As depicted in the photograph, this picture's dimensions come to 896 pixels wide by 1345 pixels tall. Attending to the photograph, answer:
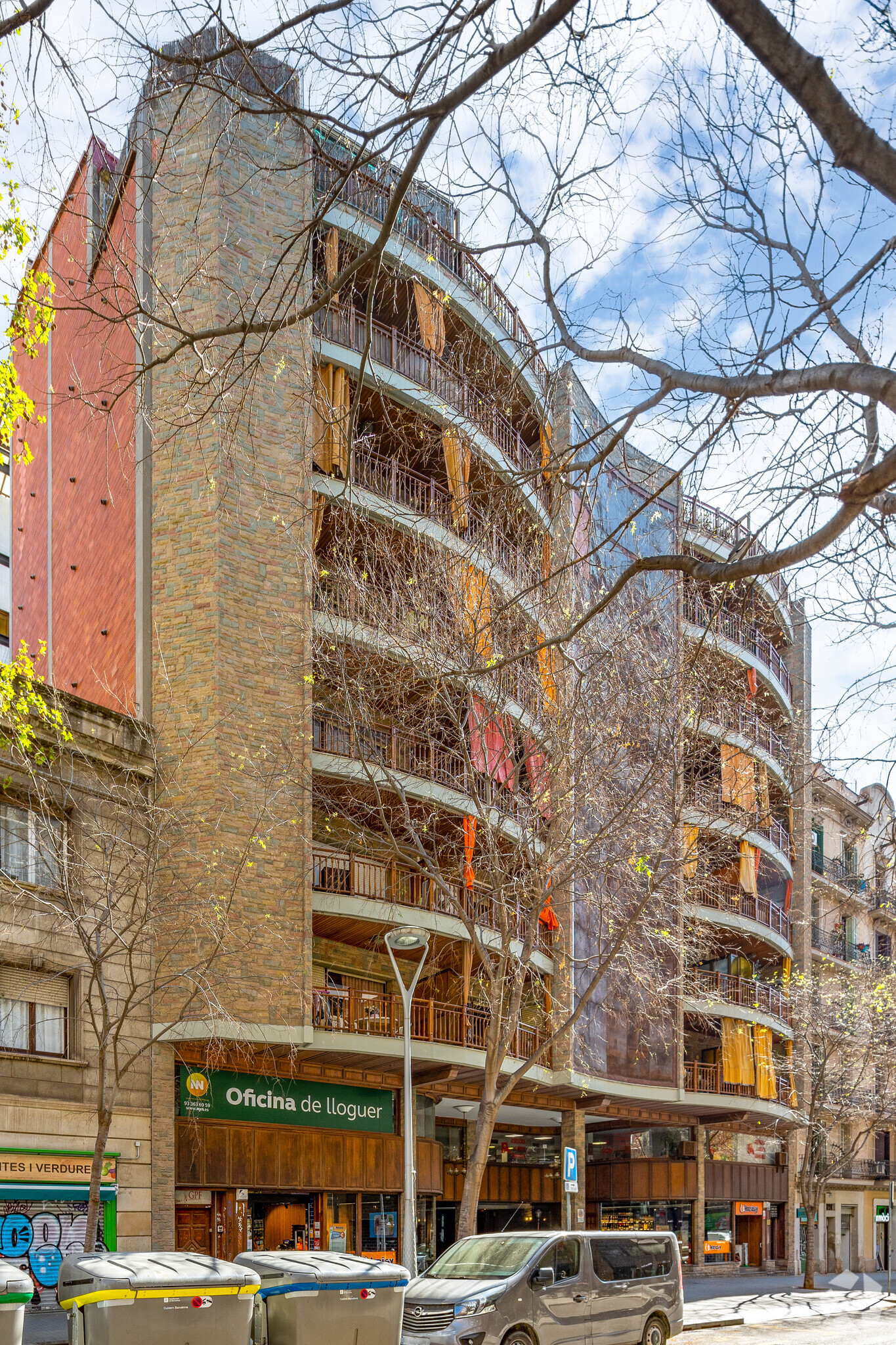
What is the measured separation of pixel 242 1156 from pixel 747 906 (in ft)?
73.0

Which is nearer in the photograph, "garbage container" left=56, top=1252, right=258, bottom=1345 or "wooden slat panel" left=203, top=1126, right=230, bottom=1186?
"garbage container" left=56, top=1252, right=258, bottom=1345

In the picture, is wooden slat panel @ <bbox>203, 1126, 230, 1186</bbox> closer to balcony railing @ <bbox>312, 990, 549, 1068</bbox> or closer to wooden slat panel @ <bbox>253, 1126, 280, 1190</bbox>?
wooden slat panel @ <bbox>253, 1126, 280, 1190</bbox>

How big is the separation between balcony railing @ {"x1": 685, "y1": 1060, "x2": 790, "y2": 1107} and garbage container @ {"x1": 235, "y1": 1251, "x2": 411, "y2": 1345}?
81.1 feet

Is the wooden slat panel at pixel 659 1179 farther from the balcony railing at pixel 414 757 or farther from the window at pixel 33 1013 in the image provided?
the window at pixel 33 1013

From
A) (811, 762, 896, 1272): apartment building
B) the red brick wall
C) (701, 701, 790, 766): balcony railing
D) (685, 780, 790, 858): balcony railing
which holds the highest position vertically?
the red brick wall

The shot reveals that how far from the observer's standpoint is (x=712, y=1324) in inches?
913

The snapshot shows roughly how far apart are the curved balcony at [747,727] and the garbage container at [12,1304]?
8626mm

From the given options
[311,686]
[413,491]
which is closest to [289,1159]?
[311,686]

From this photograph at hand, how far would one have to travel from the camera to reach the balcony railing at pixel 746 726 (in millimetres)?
23688

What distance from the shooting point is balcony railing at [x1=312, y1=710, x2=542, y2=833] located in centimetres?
2089

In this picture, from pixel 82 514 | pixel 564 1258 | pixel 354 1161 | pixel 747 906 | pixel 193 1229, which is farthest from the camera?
pixel 747 906

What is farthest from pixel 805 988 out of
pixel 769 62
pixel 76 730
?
pixel 769 62

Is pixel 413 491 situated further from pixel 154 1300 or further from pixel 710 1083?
pixel 154 1300

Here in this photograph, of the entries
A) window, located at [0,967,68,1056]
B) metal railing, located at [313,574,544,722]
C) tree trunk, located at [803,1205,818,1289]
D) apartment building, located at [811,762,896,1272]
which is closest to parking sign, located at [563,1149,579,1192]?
metal railing, located at [313,574,544,722]
